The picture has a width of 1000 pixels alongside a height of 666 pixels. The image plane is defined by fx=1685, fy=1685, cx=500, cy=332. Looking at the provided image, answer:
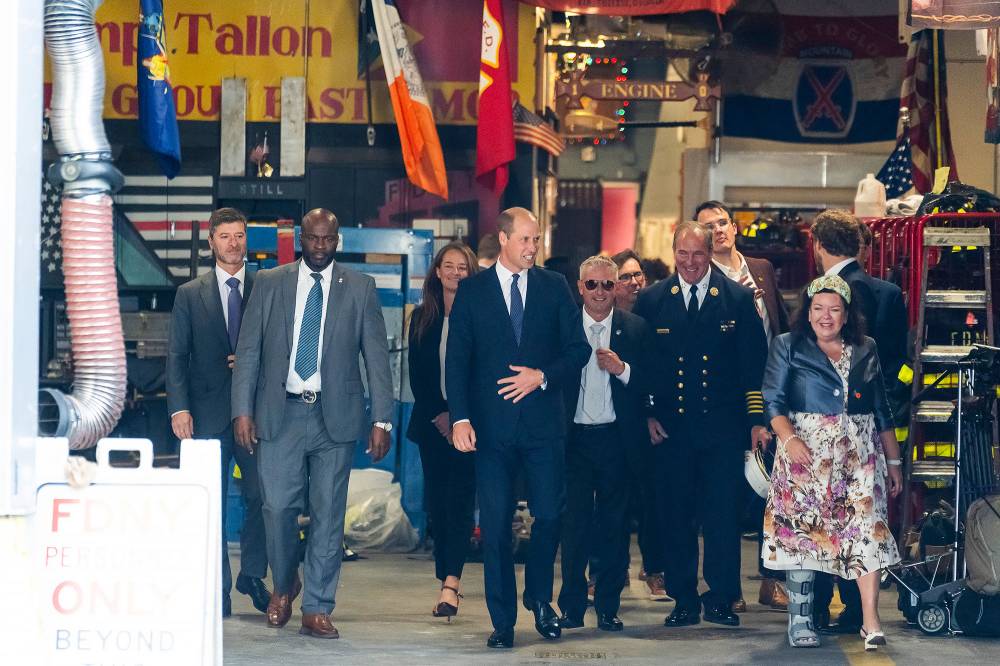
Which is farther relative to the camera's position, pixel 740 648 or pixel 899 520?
pixel 899 520

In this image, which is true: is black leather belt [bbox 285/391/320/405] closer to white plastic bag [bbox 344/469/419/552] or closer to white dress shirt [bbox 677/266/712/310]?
white dress shirt [bbox 677/266/712/310]

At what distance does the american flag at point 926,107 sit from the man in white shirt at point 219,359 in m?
6.59

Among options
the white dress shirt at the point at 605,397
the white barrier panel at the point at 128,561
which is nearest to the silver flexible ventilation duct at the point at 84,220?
the white barrier panel at the point at 128,561

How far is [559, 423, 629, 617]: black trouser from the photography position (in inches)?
366

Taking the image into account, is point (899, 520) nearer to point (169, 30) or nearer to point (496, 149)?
point (496, 149)

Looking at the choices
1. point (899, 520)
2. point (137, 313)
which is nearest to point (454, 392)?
point (899, 520)

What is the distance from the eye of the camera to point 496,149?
12.4 meters

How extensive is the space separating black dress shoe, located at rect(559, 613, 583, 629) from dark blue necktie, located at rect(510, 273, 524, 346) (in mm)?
1606

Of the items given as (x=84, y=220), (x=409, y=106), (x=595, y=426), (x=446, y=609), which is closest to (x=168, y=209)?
(x=409, y=106)

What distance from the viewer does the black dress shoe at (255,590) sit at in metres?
9.64

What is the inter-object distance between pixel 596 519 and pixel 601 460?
362 mm

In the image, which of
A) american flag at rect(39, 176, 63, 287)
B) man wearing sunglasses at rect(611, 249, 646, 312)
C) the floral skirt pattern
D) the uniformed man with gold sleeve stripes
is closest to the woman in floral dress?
the floral skirt pattern

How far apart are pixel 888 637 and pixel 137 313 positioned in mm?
6375

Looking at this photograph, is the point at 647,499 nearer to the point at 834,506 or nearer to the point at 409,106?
the point at 834,506
